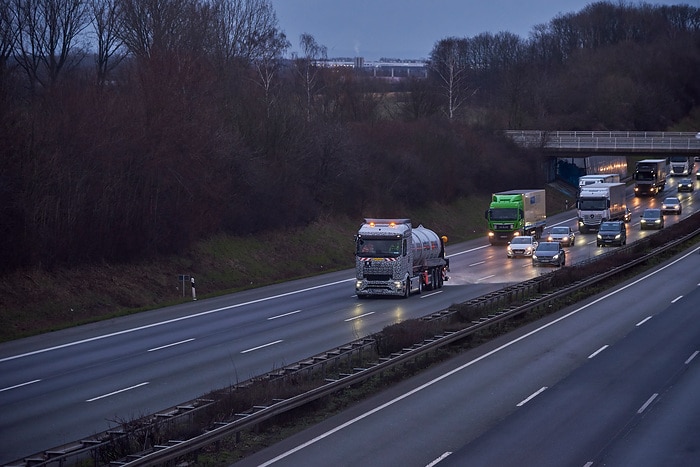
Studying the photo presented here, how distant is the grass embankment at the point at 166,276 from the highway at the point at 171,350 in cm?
210

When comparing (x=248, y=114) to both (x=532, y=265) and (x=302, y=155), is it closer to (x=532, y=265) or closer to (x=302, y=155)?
(x=302, y=155)

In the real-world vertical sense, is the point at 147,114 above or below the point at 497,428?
above

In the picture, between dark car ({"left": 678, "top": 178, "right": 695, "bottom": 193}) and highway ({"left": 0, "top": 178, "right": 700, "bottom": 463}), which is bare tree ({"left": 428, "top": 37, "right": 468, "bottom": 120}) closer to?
dark car ({"left": 678, "top": 178, "right": 695, "bottom": 193})

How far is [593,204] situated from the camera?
6488 cm

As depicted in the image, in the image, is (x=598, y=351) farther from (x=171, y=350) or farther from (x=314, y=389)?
(x=171, y=350)

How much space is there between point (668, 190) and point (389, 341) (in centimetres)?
8809

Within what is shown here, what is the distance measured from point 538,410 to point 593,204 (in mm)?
50196

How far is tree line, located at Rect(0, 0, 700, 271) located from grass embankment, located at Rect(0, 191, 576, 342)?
91cm

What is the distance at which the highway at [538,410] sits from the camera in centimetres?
1390

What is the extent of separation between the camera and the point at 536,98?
122 m

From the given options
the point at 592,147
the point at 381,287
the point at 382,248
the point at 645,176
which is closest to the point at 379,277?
the point at 381,287

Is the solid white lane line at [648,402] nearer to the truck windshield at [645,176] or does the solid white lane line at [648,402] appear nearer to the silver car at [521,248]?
the silver car at [521,248]

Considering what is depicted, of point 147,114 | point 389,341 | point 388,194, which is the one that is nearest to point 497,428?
point 389,341

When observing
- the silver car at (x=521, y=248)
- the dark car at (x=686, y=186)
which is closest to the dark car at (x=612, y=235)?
the silver car at (x=521, y=248)
